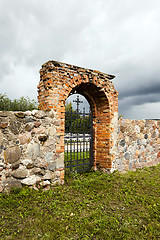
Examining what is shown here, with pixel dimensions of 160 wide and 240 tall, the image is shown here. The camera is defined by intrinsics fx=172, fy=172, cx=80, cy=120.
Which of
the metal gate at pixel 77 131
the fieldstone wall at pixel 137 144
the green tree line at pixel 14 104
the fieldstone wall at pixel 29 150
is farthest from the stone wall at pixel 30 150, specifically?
the green tree line at pixel 14 104

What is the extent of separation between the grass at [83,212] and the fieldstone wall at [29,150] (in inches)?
10.3

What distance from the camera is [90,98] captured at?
18.9 ft

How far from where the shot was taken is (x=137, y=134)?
6.75 meters

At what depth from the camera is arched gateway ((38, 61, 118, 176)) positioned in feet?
14.1

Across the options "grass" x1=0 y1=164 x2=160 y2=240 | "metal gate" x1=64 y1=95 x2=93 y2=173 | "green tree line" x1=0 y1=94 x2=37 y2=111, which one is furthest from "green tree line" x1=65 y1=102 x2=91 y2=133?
"green tree line" x1=0 y1=94 x2=37 y2=111

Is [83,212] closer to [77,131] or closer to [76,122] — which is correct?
[77,131]

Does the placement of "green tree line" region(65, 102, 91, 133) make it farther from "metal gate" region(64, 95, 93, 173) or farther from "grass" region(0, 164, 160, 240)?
"grass" region(0, 164, 160, 240)

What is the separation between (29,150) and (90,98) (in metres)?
2.77

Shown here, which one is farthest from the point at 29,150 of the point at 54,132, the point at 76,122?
the point at 76,122

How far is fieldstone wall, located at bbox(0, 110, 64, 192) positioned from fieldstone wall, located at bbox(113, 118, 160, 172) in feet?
8.05

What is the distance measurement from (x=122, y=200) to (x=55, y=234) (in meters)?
1.80

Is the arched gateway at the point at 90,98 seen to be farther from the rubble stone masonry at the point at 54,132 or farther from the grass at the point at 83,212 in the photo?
the grass at the point at 83,212

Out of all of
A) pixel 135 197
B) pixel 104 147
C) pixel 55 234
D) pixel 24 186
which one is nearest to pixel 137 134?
pixel 104 147

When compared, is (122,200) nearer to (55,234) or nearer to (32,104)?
(55,234)
